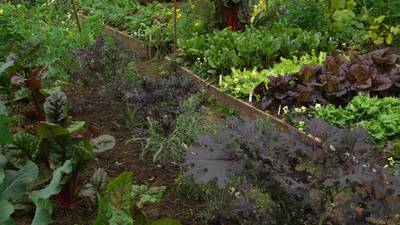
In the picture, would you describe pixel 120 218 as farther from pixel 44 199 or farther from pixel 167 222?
pixel 44 199

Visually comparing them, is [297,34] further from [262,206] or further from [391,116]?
[262,206]

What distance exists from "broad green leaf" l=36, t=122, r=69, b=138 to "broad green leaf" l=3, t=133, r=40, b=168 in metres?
0.10

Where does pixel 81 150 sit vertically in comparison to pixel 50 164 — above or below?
above

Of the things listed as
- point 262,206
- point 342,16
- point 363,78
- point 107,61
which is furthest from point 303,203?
point 342,16

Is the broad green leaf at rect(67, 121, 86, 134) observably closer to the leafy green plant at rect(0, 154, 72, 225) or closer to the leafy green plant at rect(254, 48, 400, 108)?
the leafy green plant at rect(0, 154, 72, 225)

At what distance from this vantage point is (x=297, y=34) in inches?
292

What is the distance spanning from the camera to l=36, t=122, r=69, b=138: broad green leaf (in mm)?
3439

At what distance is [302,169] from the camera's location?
2725 millimetres

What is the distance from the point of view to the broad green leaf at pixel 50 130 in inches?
135

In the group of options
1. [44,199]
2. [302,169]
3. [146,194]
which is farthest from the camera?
[146,194]

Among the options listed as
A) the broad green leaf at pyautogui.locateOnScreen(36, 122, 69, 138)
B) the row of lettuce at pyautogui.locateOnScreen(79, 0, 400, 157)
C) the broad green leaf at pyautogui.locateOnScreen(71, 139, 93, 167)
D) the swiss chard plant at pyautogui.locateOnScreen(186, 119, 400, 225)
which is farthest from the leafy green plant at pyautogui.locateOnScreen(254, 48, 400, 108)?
the swiss chard plant at pyautogui.locateOnScreen(186, 119, 400, 225)

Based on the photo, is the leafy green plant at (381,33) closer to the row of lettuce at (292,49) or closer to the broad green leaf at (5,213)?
the row of lettuce at (292,49)

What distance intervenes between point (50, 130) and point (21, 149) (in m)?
0.27

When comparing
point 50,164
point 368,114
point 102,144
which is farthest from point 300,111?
point 50,164
